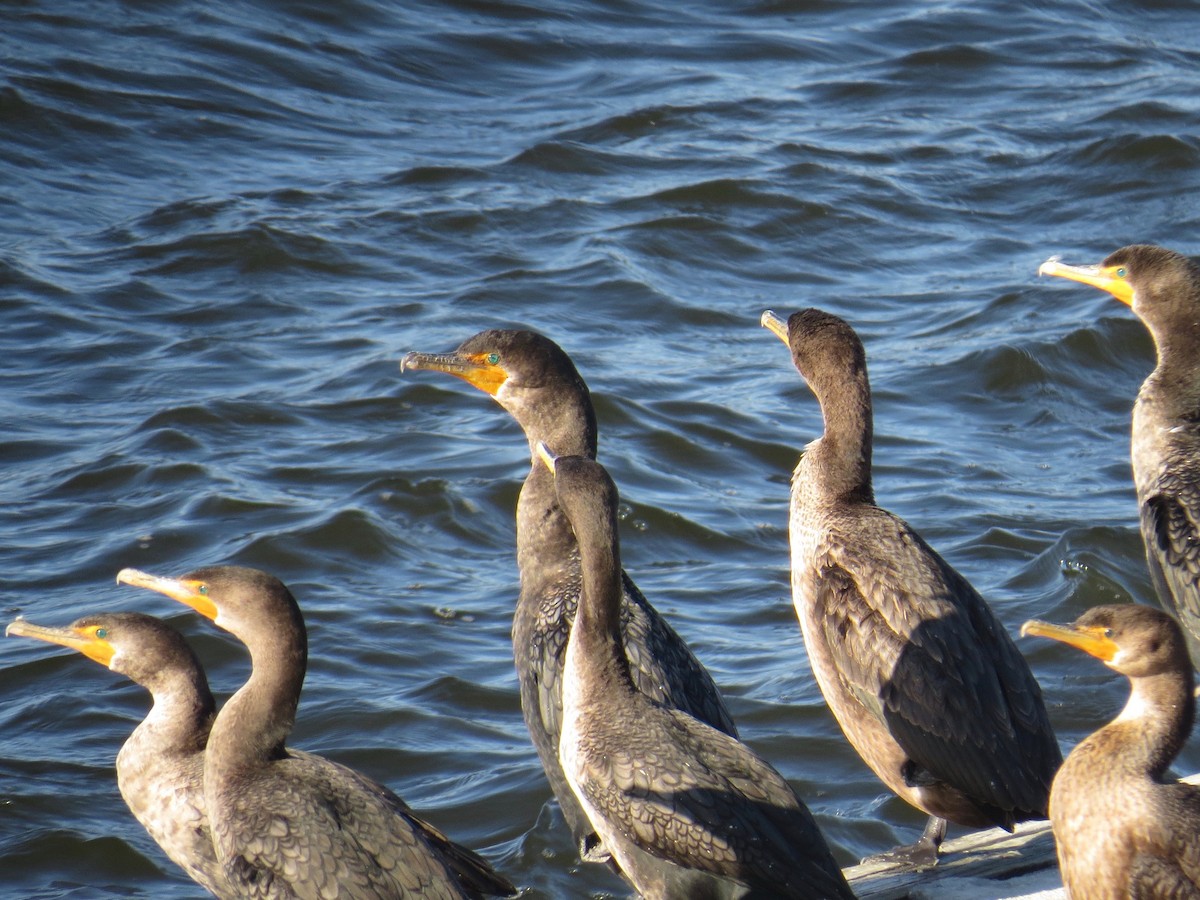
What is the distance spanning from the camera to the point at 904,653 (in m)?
5.12

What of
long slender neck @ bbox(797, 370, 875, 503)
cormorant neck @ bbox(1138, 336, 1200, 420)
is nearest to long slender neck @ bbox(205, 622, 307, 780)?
long slender neck @ bbox(797, 370, 875, 503)

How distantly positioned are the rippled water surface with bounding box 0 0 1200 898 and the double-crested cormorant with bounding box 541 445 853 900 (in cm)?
188

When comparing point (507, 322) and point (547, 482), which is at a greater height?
point (547, 482)

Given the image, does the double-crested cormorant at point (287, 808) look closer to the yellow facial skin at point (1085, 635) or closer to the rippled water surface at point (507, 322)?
the yellow facial skin at point (1085, 635)

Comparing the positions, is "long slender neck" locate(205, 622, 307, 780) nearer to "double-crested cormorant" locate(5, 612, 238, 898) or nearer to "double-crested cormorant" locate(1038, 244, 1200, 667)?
"double-crested cormorant" locate(5, 612, 238, 898)

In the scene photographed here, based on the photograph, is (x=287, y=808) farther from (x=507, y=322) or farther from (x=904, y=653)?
(x=507, y=322)

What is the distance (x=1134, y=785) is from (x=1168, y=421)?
256 cm

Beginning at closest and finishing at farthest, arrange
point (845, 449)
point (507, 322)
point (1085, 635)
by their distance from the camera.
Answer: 1. point (1085, 635)
2. point (845, 449)
3. point (507, 322)

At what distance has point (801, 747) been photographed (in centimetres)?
752

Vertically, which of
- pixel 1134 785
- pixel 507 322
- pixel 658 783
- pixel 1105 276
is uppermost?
pixel 1105 276

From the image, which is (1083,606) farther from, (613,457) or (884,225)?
(884,225)

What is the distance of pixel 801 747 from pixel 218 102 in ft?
25.8

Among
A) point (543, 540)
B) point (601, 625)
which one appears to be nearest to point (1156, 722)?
point (601, 625)

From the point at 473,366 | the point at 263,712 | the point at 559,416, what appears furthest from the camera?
the point at 473,366
